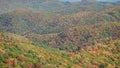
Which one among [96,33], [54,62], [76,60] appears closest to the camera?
[54,62]

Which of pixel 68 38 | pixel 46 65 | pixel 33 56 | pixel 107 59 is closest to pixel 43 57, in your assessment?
pixel 33 56

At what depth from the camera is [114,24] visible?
161625 mm

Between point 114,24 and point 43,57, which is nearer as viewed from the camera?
point 43,57

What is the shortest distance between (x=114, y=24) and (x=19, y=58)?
128 metres

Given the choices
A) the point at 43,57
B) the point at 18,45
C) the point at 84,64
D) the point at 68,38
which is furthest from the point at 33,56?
the point at 68,38

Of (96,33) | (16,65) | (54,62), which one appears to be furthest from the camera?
(96,33)

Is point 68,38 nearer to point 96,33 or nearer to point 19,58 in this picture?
point 96,33

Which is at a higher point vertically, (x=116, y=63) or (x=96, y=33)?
(x=116, y=63)

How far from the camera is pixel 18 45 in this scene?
148 feet

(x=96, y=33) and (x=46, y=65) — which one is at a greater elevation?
(x=46, y=65)

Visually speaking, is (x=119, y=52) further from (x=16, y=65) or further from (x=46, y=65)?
(x=16, y=65)

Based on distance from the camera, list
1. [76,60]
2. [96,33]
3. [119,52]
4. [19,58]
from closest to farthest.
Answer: [19,58], [76,60], [119,52], [96,33]

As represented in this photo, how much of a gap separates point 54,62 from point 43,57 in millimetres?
1862

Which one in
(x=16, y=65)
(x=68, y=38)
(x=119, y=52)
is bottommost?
(x=68, y=38)
